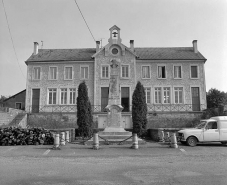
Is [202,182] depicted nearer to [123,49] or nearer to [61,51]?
[123,49]

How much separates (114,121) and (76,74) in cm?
1608

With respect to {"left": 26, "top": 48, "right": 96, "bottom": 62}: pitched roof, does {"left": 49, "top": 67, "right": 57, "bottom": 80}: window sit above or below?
below

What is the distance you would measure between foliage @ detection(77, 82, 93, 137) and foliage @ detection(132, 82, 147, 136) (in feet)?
13.5

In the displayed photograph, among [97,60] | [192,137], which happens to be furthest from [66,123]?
[192,137]

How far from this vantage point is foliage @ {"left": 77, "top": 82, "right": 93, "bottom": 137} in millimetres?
19797

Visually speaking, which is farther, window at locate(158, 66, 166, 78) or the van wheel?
window at locate(158, 66, 166, 78)

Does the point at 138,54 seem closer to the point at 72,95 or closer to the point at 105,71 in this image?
the point at 105,71

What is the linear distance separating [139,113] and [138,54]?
12836mm

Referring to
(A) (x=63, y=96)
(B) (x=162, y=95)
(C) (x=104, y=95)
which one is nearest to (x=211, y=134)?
(B) (x=162, y=95)

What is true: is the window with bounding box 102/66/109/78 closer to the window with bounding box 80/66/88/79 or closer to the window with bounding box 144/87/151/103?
the window with bounding box 80/66/88/79

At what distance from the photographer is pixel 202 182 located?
224 inches

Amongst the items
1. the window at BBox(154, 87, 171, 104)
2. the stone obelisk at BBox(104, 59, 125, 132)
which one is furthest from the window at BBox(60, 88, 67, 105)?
the stone obelisk at BBox(104, 59, 125, 132)

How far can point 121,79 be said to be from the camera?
29766 millimetres

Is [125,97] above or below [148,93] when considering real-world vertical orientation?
below
